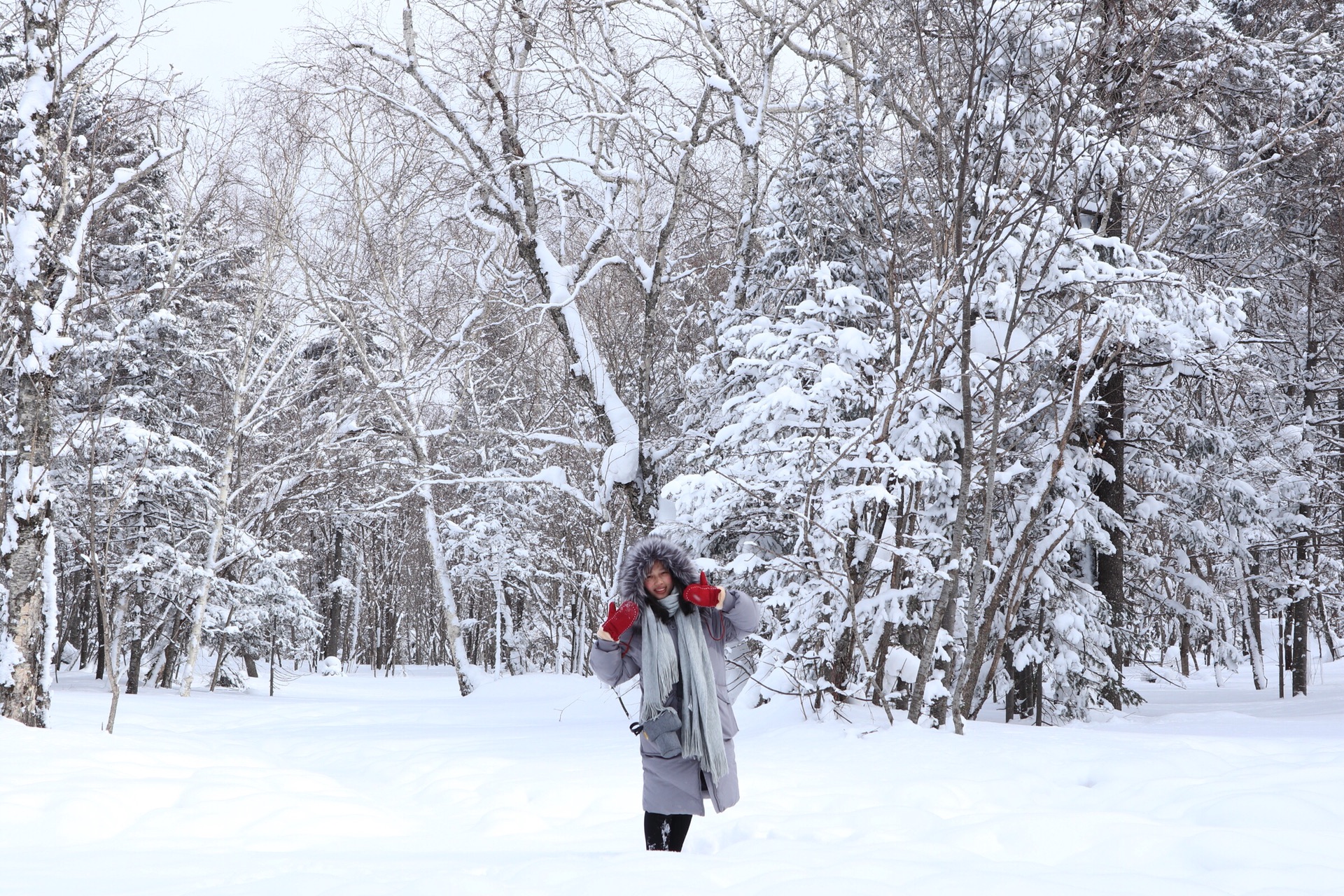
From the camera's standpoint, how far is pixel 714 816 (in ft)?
17.8

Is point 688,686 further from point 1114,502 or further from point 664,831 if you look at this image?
point 1114,502

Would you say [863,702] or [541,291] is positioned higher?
[541,291]

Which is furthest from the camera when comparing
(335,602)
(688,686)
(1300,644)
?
(335,602)

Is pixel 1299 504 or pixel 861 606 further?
pixel 1299 504

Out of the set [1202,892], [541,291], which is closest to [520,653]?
[541,291]

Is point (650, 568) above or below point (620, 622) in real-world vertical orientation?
above

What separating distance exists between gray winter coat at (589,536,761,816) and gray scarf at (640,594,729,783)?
50 mm

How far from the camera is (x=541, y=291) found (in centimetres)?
1157

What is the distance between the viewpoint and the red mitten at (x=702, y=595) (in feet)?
13.5

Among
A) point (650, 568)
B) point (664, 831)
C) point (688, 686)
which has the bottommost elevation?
point (664, 831)

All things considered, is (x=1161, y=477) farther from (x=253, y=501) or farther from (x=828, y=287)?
(x=253, y=501)

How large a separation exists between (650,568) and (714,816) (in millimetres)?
1955

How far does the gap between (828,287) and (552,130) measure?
398 centimetres

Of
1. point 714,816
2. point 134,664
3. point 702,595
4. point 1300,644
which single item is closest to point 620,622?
point 702,595
